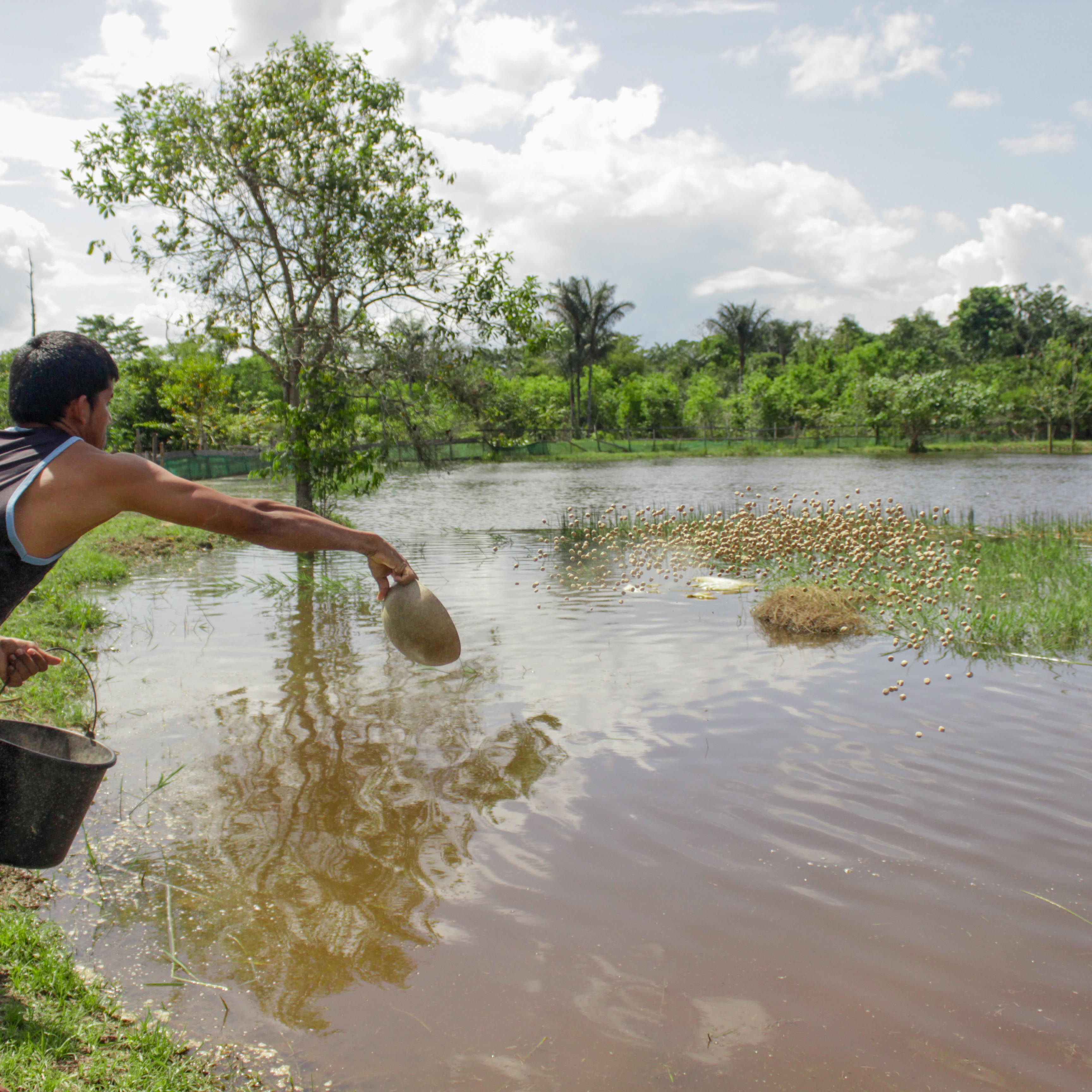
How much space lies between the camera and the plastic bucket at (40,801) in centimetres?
266

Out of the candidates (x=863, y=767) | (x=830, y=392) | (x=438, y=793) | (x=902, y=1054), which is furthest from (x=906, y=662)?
(x=830, y=392)

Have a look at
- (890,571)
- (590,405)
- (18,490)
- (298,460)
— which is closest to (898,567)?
(890,571)

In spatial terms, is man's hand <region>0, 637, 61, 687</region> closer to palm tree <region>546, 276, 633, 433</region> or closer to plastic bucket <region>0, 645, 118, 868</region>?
plastic bucket <region>0, 645, 118, 868</region>

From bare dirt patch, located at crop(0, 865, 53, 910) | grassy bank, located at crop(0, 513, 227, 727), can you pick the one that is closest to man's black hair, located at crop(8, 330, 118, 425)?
bare dirt patch, located at crop(0, 865, 53, 910)

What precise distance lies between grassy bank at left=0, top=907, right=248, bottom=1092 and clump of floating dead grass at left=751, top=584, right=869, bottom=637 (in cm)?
672

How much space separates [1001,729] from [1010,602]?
148 inches

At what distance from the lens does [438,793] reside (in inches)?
193

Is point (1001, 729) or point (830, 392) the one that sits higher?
point (830, 392)

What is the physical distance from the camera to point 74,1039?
2.73 m

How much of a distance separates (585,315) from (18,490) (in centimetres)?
6964

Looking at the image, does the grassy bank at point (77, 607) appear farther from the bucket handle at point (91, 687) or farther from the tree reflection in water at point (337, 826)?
the tree reflection in water at point (337, 826)

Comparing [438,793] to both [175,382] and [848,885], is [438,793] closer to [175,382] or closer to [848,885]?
[848,885]

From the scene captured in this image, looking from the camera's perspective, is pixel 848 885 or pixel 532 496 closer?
pixel 848 885

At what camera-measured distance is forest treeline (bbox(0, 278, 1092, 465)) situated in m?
15.2
